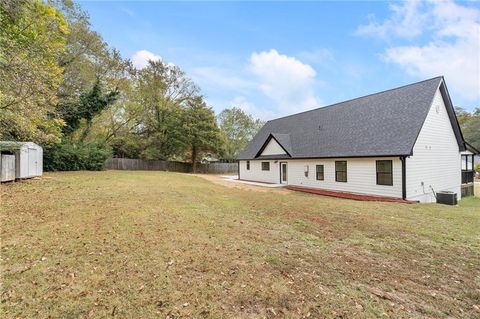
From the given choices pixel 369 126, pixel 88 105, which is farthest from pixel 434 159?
pixel 88 105

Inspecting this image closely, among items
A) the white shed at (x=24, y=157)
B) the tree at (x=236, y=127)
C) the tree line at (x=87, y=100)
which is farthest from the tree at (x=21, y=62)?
the tree at (x=236, y=127)

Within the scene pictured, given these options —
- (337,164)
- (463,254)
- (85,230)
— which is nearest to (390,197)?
(337,164)

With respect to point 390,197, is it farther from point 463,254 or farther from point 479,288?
point 479,288

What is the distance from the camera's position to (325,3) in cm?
1160

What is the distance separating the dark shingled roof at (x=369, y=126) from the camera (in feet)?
41.2

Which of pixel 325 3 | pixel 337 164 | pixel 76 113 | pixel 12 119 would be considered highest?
pixel 325 3

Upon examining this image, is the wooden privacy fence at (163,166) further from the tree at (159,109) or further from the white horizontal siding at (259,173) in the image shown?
the white horizontal siding at (259,173)

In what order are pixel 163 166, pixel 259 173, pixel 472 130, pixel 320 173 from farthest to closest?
1. pixel 472 130
2. pixel 163 166
3. pixel 259 173
4. pixel 320 173

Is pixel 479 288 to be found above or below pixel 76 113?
below

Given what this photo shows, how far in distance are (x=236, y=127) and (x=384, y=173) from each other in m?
32.8

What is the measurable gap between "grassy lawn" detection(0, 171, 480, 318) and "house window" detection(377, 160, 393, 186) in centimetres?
552

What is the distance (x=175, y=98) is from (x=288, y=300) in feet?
115

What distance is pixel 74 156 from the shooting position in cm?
1983

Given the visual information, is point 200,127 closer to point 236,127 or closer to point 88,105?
point 236,127
